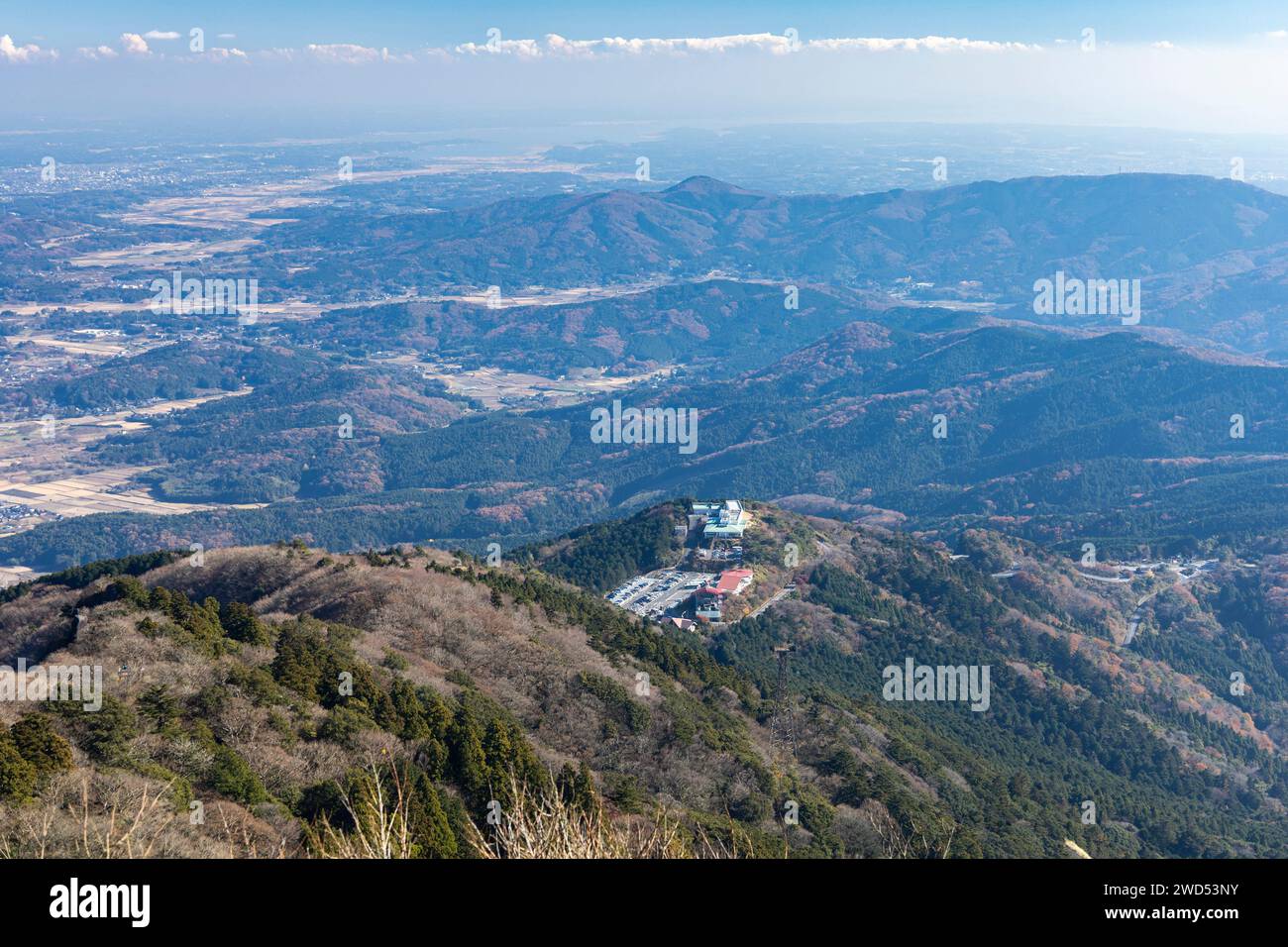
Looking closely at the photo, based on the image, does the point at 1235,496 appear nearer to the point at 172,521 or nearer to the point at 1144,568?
the point at 1144,568

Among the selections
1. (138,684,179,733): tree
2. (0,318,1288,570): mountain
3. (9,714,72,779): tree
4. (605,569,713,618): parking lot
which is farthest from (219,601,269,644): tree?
(0,318,1288,570): mountain

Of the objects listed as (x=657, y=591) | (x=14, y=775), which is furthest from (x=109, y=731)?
(x=657, y=591)

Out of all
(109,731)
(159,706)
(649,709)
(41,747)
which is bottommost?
(649,709)

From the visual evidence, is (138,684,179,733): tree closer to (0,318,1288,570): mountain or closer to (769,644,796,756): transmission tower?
(769,644,796,756): transmission tower

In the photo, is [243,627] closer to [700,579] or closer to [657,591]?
[657,591]

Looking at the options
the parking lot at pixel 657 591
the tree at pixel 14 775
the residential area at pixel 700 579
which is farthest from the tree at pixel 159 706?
the parking lot at pixel 657 591
